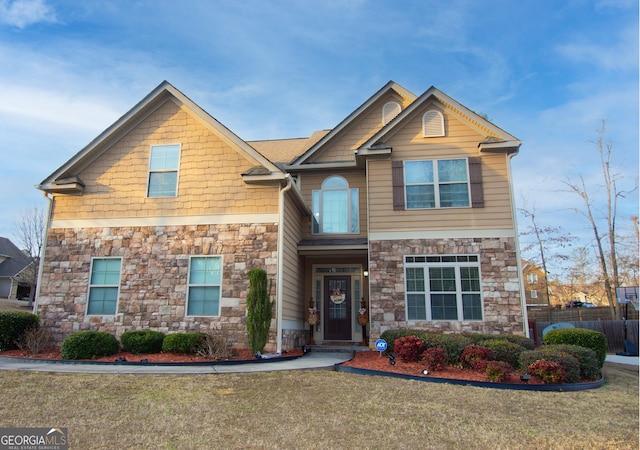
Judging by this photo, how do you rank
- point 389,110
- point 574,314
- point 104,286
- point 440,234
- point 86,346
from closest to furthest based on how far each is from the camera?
point 86,346 < point 104,286 < point 440,234 < point 389,110 < point 574,314

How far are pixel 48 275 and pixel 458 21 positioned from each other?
42.5 feet

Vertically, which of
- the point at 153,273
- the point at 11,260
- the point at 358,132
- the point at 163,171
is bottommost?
the point at 153,273

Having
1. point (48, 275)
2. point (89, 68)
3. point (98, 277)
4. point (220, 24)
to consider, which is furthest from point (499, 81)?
point (48, 275)

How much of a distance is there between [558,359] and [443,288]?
3758 millimetres

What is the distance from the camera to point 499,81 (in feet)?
44.2

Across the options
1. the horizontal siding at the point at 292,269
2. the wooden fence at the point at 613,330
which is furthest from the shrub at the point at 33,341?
the wooden fence at the point at 613,330

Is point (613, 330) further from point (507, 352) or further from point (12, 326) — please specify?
point (12, 326)

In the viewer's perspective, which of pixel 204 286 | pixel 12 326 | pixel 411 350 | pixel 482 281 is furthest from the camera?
pixel 482 281

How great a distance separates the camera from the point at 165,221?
11.3 meters

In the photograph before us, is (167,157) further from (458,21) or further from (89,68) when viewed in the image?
(458,21)

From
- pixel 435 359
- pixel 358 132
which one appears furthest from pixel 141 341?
pixel 358 132

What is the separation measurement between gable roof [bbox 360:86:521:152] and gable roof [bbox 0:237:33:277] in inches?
1157

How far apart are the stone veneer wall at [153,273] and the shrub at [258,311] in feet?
1.98

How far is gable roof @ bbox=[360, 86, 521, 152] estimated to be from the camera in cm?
1155
